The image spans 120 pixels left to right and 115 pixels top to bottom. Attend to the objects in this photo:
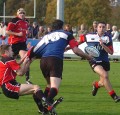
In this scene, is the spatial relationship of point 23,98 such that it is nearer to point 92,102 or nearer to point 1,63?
Result: point 92,102

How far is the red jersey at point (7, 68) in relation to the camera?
1058 centimetres

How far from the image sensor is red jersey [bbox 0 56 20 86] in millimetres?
10583

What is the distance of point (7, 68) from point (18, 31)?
5.47m

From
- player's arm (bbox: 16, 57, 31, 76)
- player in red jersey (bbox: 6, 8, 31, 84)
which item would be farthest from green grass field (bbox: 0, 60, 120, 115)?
player in red jersey (bbox: 6, 8, 31, 84)

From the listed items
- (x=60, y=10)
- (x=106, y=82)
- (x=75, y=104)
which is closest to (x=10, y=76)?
(x=75, y=104)

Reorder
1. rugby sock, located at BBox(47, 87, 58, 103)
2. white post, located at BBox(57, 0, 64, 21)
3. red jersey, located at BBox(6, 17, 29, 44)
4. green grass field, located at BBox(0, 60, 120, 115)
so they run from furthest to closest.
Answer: white post, located at BBox(57, 0, 64, 21) → red jersey, located at BBox(6, 17, 29, 44) → green grass field, located at BBox(0, 60, 120, 115) → rugby sock, located at BBox(47, 87, 58, 103)

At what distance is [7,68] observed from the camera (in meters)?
10.7

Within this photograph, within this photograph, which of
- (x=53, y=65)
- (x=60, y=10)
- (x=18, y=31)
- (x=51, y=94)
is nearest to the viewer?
(x=51, y=94)

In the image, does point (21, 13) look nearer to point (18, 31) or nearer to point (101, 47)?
point (18, 31)

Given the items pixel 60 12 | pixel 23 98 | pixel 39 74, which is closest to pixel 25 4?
pixel 60 12

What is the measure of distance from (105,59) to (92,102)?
3.91 feet

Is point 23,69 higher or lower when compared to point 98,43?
higher

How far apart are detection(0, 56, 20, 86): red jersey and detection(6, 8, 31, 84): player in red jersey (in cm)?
510

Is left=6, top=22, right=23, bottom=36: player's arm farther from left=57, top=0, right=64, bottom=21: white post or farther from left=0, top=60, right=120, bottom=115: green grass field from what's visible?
left=57, top=0, right=64, bottom=21: white post
